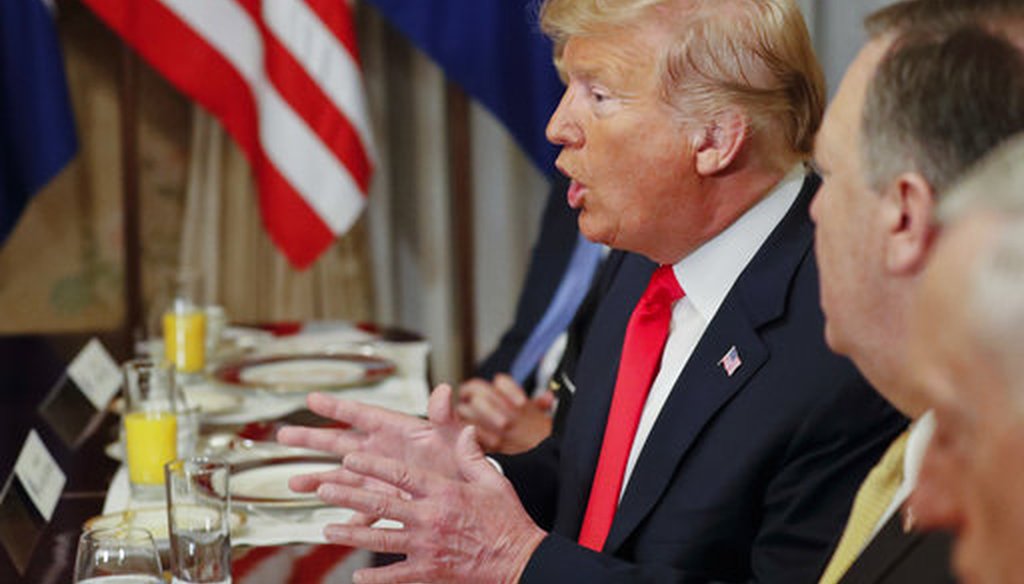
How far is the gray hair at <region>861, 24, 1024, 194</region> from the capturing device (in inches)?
40.8

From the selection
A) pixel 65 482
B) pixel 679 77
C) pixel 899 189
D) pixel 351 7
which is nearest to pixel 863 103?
pixel 899 189

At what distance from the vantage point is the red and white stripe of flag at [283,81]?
12.6 feet

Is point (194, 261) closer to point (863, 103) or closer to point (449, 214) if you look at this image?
point (449, 214)

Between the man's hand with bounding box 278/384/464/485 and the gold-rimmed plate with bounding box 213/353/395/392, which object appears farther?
the gold-rimmed plate with bounding box 213/353/395/392

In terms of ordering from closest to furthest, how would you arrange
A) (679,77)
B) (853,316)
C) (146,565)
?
(853,316) → (146,565) → (679,77)

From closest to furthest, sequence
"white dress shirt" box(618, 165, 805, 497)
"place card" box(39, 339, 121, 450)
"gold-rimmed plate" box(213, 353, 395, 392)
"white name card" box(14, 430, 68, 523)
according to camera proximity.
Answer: "white dress shirt" box(618, 165, 805, 497), "white name card" box(14, 430, 68, 523), "place card" box(39, 339, 121, 450), "gold-rimmed plate" box(213, 353, 395, 392)

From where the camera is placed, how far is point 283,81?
3.90 metres

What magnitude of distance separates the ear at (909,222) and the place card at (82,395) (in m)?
1.52

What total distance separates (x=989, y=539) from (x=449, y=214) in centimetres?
381

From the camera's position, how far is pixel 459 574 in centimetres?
157

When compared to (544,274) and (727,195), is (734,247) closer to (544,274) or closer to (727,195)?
(727,195)

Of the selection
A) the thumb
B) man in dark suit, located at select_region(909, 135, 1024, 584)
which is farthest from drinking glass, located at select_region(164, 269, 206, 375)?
man in dark suit, located at select_region(909, 135, 1024, 584)

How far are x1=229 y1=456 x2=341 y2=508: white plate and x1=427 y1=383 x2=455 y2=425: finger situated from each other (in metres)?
0.24

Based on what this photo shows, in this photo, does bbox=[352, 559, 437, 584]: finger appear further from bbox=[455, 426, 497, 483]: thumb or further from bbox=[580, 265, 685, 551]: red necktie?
bbox=[580, 265, 685, 551]: red necktie
